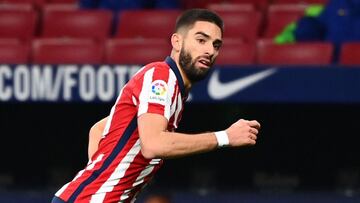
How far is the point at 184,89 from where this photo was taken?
466cm

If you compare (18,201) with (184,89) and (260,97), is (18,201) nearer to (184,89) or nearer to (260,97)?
(260,97)

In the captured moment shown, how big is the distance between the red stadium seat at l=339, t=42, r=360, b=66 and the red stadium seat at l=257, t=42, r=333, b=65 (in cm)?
11

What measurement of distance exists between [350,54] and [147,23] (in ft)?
Answer: 5.79

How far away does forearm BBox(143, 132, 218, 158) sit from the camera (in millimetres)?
4402

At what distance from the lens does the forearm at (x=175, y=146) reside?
14.4 ft

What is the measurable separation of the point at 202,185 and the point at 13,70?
2.04 metres

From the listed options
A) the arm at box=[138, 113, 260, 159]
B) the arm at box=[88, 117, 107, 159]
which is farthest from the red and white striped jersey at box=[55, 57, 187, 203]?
the arm at box=[88, 117, 107, 159]

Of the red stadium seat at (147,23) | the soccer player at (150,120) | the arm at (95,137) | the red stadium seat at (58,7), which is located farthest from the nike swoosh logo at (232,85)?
the soccer player at (150,120)

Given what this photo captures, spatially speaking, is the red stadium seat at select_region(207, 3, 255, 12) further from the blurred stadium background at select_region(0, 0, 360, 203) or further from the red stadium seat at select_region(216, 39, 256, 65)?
the red stadium seat at select_region(216, 39, 256, 65)

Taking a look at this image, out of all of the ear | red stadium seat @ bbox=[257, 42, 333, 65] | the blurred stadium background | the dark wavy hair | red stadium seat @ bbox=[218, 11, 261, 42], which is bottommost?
the blurred stadium background

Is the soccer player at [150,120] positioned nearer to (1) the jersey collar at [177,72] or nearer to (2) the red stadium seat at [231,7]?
(1) the jersey collar at [177,72]

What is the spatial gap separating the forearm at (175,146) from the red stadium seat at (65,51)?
4958 millimetres

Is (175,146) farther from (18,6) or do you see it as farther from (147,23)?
(18,6)

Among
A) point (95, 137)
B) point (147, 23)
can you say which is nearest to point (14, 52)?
point (147, 23)
